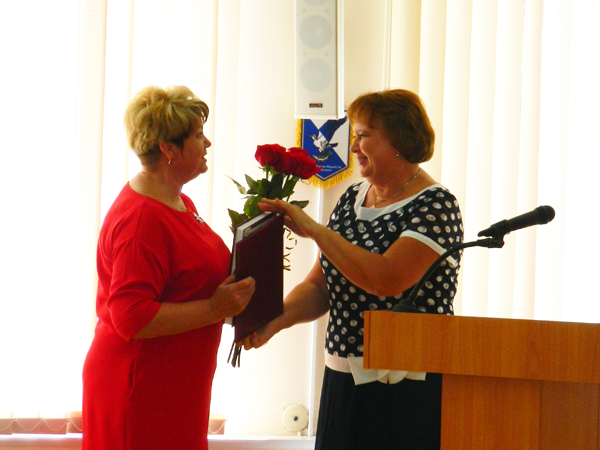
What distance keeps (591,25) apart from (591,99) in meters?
0.36

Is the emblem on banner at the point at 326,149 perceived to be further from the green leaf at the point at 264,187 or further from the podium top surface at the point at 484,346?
the podium top surface at the point at 484,346

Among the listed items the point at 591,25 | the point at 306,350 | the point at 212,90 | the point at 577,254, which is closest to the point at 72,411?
the point at 306,350

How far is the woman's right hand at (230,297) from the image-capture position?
1584mm

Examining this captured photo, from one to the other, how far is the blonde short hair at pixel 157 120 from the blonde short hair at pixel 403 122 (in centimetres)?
54

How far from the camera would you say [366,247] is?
163 centimetres

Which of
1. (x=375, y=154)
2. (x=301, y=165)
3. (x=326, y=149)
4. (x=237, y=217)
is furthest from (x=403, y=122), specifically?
(x=326, y=149)

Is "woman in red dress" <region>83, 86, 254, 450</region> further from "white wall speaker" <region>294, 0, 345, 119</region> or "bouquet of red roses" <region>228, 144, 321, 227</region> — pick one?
"white wall speaker" <region>294, 0, 345, 119</region>

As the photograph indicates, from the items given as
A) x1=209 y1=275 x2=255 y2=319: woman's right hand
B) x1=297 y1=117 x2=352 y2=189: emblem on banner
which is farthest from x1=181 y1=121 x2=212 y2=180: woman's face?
x1=297 y1=117 x2=352 y2=189: emblem on banner

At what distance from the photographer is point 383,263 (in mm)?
1525

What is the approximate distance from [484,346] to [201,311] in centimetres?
90

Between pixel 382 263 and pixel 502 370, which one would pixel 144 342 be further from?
pixel 502 370

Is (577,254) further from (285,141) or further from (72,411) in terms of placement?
(72,411)

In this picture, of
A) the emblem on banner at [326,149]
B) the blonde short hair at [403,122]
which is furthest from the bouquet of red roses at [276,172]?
the emblem on banner at [326,149]

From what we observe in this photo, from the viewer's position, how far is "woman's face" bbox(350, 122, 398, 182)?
1.71 meters
